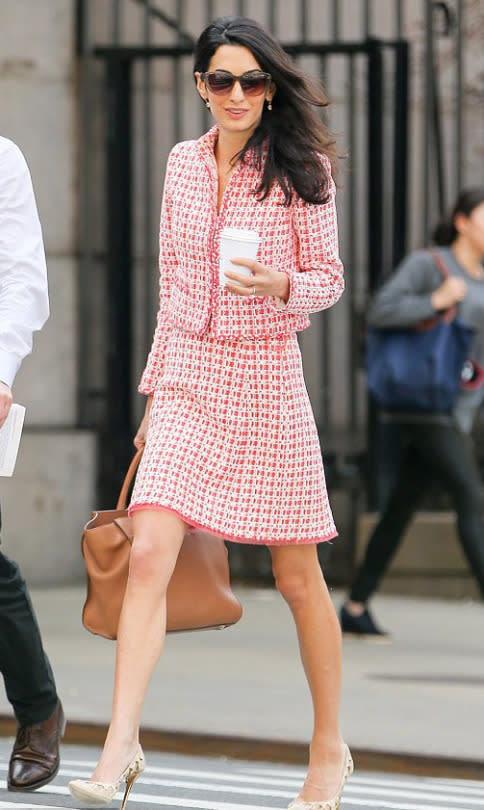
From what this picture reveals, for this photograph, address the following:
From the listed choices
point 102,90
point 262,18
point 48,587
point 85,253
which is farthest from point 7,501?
point 262,18

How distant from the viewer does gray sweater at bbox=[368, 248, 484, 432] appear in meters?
7.79

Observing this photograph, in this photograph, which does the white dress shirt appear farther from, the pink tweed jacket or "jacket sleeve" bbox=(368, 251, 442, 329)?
"jacket sleeve" bbox=(368, 251, 442, 329)

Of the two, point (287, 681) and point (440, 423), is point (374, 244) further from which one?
point (287, 681)

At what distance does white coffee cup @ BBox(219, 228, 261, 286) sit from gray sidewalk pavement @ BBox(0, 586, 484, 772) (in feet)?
6.81

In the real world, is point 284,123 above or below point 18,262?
above

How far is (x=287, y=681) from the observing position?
23.2ft

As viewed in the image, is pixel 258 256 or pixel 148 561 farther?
pixel 258 256

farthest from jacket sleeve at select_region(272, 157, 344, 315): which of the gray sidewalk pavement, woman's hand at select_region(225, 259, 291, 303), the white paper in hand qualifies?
the gray sidewalk pavement

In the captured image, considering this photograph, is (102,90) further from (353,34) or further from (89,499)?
(89,499)

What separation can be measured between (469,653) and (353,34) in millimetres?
3887

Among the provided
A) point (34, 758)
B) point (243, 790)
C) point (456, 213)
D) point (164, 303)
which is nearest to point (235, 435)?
point (164, 303)

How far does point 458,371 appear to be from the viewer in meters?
7.79

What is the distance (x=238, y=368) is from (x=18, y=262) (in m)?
0.60

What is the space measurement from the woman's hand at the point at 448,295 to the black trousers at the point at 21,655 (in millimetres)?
3263
